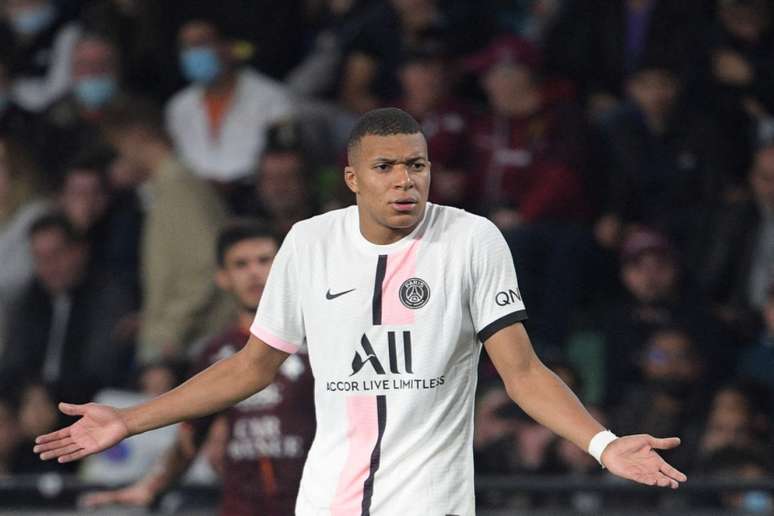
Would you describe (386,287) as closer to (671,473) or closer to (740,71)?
(671,473)

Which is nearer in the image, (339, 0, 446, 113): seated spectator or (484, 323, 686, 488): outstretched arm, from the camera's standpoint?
(484, 323, 686, 488): outstretched arm

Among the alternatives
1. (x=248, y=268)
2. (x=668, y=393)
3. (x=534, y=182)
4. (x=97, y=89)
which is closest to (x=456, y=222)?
(x=248, y=268)

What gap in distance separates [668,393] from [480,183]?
1675 millimetres

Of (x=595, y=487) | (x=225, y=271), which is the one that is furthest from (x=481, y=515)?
(x=225, y=271)

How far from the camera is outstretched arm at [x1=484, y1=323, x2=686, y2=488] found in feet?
13.9

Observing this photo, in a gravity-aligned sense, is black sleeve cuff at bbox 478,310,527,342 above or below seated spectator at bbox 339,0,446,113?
below

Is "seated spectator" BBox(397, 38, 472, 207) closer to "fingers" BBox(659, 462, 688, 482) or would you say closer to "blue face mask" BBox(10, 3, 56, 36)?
"blue face mask" BBox(10, 3, 56, 36)

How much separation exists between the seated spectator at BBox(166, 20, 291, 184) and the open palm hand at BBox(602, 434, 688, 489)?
19.0 ft

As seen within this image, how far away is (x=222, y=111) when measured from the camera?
9.98 metres

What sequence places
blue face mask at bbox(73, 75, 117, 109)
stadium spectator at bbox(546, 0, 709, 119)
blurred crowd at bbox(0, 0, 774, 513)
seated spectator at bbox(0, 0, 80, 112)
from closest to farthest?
blurred crowd at bbox(0, 0, 774, 513), stadium spectator at bbox(546, 0, 709, 119), blue face mask at bbox(73, 75, 117, 109), seated spectator at bbox(0, 0, 80, 112)

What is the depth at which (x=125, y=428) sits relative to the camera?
4746mm

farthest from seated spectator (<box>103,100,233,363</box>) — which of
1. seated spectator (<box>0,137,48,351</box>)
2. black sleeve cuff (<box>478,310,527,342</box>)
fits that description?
black sleeve cuff (<box>478,310,527,342</box>)

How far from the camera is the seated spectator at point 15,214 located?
10.2 meters

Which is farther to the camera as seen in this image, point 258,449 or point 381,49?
point 381,49
